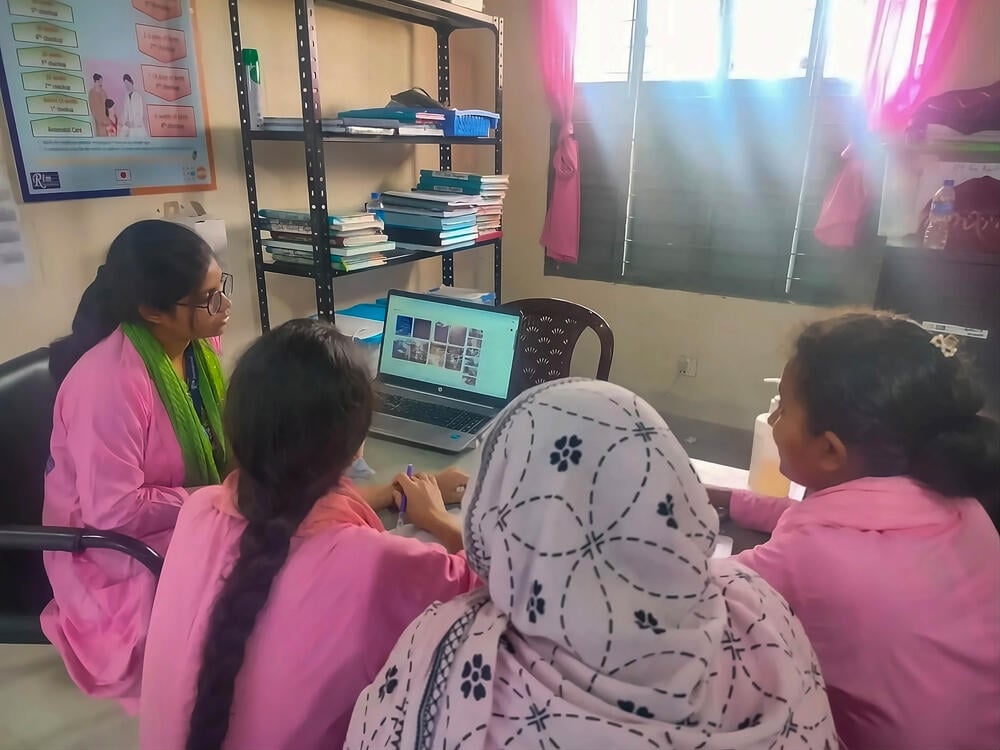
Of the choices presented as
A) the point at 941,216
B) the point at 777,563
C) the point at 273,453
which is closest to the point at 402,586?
the point at 273,453

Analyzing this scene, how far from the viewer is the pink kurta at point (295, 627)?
33.4 inches

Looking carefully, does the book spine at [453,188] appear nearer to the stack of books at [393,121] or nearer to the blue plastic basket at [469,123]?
the blue plastic basket at [469,123]

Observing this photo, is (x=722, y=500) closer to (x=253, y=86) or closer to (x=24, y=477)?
(x=24, y=477)

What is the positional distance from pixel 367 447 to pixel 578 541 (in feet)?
3.50

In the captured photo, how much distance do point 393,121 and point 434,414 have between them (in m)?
1.09

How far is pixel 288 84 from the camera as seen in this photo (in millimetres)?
2297

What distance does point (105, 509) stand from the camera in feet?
4.21

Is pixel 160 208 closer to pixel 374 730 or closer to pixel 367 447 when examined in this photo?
pixel 367 447

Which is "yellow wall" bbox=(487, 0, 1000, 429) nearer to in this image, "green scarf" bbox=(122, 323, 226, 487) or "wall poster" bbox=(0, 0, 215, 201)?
"wall poster" bbox=(0, 0, 215, 201)

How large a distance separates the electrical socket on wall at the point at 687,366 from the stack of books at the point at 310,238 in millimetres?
1593

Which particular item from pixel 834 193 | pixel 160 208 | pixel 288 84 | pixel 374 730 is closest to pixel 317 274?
pixel 160 208

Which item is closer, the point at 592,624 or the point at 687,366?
the point at 592,624

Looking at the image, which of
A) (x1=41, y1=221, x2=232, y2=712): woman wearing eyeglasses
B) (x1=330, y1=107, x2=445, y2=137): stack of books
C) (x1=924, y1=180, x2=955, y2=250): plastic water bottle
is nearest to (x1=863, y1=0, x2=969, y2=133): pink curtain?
(x1=924, y1=180, x2=955, y2=250): plastic water bottle

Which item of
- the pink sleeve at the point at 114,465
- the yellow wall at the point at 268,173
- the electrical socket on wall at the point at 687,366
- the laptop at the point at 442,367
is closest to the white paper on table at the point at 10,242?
the yellow wall at the point at 268,173
